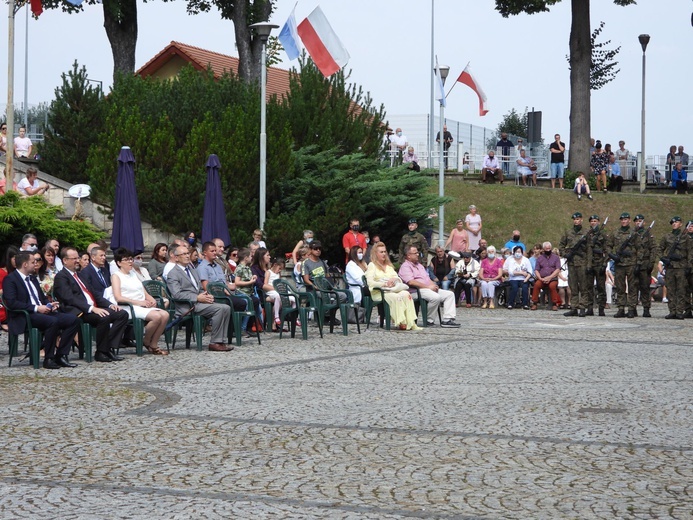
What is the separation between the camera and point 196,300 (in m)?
15.9

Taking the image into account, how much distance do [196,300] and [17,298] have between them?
2.96 meters

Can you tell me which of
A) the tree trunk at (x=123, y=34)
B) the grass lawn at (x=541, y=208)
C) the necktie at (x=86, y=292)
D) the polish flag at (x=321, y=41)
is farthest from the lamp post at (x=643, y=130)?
the necktie at (x=86, y=292)

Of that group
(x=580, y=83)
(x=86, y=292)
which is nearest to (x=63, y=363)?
(x=86, y=292)

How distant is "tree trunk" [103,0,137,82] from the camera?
36844mm

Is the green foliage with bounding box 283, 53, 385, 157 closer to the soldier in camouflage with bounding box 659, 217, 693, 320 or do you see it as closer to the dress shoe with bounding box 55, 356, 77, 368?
the soldier in camouflage with bounding box 659, 217, 693, 320

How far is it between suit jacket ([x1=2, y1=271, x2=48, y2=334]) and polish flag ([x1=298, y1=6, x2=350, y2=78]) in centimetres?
1614

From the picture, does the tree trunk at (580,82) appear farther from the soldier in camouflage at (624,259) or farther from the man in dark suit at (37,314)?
the man in dark suit at (37,314)

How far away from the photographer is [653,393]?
1129 cm

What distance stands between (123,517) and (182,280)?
9738mm

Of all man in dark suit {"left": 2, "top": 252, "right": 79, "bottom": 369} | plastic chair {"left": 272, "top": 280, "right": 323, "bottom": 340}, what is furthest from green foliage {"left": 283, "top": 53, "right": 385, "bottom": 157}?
man in dark suit {"left": 2, "top": 252, "right": 79, "bottom": 369}

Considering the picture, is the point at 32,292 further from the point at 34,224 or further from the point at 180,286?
the point at 34,224

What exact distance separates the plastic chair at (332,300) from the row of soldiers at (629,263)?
680cm

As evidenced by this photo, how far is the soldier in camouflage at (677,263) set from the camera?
22891 millimetres

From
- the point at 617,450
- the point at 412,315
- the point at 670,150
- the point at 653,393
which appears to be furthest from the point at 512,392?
the point at 670,150
